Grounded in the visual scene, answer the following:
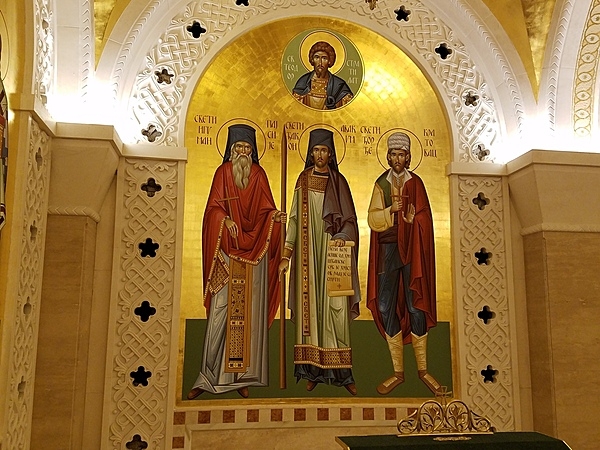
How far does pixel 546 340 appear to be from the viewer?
6.07 meters

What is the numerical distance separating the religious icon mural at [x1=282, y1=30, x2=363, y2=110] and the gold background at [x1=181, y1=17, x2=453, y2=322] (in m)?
0.07

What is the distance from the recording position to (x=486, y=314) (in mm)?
6375

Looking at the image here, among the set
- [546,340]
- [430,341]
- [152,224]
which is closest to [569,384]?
[546,340]

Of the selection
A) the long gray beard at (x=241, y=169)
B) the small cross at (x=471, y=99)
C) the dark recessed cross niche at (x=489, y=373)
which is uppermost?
the small cross at (x=471, y=99)

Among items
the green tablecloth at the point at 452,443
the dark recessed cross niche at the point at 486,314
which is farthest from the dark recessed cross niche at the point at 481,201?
the green tablecloth at the point at 452,443

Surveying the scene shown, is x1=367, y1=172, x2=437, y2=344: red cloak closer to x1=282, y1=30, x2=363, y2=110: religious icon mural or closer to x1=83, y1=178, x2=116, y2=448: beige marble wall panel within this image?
x1=282, y1=30, x2=363, y2=110: religious icon mural

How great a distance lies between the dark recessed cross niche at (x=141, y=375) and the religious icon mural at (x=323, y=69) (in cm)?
290

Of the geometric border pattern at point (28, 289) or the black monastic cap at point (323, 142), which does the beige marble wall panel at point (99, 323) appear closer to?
the geometric border pattern at point (28, 289)

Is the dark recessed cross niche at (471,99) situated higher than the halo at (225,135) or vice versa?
the dark recessed cross niche at (471,99)

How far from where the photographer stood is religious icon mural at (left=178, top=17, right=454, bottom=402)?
19.5 ft

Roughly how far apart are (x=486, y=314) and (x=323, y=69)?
287cm

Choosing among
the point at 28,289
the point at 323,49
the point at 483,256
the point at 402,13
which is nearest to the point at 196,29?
the point at 323,49

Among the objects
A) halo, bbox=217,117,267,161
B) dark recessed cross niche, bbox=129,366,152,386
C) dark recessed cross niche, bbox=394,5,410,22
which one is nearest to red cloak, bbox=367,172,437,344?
halo, bbox=217,117,267,161

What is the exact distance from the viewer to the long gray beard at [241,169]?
6.13m
